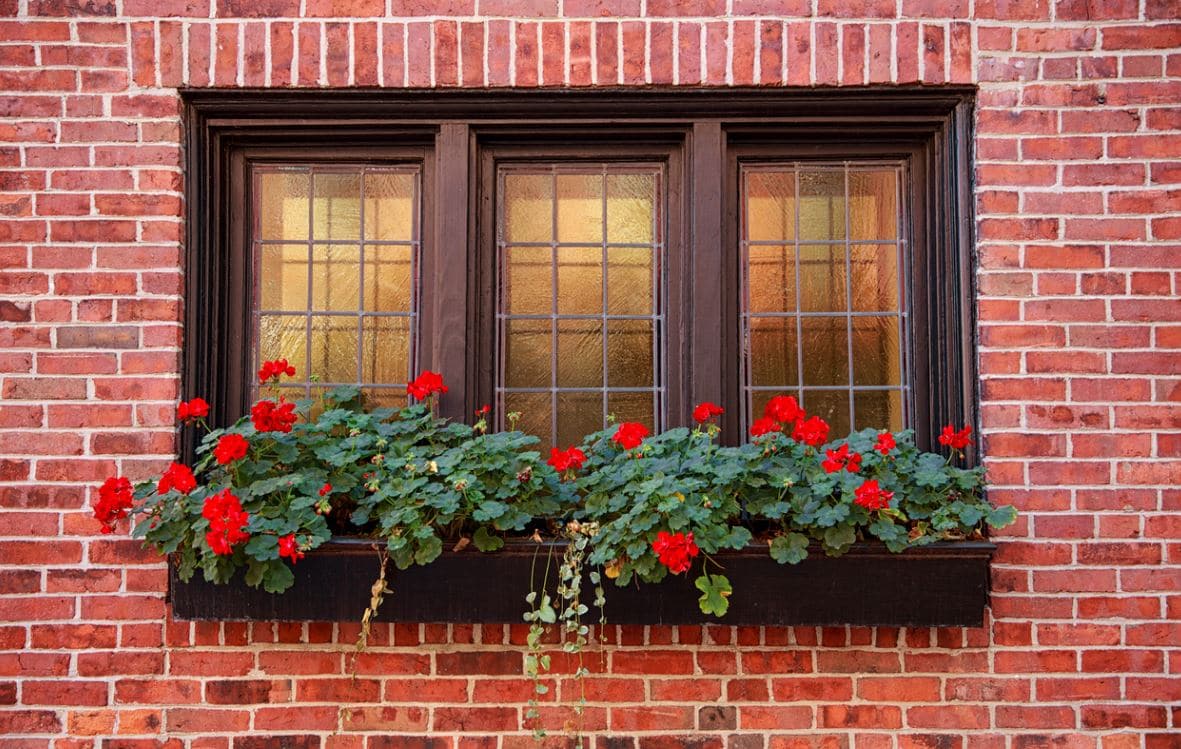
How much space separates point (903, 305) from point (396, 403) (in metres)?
1.75

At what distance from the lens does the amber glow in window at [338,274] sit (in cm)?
316

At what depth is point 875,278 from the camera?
10.4ft

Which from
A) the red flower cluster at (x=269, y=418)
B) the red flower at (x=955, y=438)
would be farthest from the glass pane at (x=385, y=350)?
the red flower at (x=955, y=438)

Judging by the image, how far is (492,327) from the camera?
10.3 ft

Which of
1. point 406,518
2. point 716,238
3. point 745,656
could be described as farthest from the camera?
point 716,238

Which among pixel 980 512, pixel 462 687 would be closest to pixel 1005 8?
pixel 980 512

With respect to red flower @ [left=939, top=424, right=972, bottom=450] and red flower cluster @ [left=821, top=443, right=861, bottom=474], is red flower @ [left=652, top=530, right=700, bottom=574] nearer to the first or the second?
red flower cluster @ [left=821, top=443, right=861, bottom=474]

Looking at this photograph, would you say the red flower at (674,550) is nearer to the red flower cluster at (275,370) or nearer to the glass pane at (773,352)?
the glass pane at (773,352)

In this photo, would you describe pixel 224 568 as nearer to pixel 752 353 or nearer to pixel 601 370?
pixel 601 370

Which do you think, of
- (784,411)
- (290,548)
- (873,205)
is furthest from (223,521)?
(873,205)

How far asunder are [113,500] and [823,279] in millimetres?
2318

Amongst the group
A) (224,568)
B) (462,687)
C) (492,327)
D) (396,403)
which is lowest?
(462,687)

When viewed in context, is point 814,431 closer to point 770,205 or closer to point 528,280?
point 770,205

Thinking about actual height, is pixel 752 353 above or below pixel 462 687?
above
